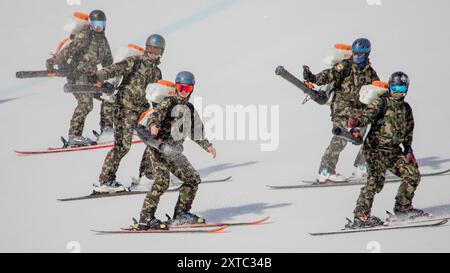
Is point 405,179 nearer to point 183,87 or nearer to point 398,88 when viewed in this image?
point 398,88

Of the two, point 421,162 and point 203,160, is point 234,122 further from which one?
point 421,162

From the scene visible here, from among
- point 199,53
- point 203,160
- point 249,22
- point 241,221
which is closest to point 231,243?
point 241,221

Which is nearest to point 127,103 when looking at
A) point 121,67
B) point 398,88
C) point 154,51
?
point 121,67

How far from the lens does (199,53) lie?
83.1 ft

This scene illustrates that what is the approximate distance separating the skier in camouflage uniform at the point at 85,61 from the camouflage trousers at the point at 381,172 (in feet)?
18.9

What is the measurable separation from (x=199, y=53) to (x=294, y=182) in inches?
354

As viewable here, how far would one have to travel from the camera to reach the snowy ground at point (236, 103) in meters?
14.6

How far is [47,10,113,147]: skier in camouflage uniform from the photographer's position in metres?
18.3

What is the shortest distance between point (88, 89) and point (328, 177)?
163 inches

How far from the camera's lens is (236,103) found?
850 inches

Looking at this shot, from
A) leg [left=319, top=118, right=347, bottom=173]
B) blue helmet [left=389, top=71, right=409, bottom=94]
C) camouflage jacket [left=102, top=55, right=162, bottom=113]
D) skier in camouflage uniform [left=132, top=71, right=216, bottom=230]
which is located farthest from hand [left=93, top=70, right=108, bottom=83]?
blue helmet [left=389, top=71, right=409, bottom=94]

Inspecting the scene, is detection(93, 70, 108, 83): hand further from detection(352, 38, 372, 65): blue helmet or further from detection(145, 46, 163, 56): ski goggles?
detection(352, 38, 372, 65): blue helmet

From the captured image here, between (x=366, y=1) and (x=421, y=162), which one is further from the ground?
(x=366, y=1)

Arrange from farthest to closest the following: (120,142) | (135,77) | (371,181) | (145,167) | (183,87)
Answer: (145,167) < (120,142) < (135,77) < (371,181) < (183,87)
